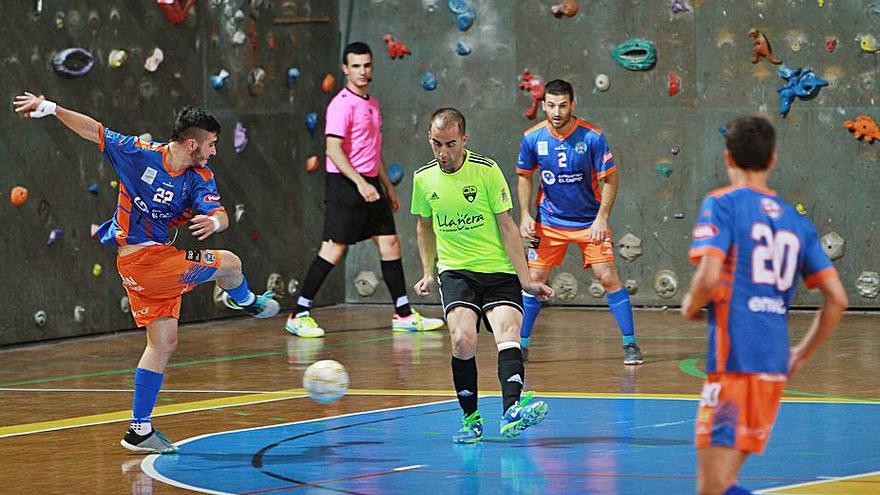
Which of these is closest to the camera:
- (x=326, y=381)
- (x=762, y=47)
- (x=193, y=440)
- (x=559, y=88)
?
(x=193, y=440)

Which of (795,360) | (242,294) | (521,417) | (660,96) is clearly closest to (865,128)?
(660,96)

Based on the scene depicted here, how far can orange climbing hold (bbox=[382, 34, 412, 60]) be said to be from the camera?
16703 mm

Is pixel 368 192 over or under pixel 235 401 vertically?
over

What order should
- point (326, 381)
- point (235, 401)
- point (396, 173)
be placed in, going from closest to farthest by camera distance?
point (326, 381) < point (235, 401) < point (396, 173)

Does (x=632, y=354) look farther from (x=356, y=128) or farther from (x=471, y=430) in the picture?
(x=356, y=128)

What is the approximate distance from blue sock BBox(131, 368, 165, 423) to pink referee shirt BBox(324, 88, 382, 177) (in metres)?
6.15

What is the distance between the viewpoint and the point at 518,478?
7066 millimetres

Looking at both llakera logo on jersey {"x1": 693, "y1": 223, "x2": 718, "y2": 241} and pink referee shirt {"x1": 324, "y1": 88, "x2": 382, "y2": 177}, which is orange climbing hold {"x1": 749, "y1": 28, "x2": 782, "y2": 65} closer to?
pink referee shirt {"x1": 324, "y1": 88, "x2": 382, "y2": 177}

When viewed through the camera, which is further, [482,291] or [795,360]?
[482,291]

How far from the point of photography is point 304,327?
13992 millimetres

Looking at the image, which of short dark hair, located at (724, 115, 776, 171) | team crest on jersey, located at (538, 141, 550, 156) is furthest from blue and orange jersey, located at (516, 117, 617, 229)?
short dark hair, located at (724, 115, 776, 171)

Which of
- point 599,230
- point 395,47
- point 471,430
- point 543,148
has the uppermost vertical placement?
point 395,47

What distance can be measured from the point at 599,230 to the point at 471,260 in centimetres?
315

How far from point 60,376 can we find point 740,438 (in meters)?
7.38
